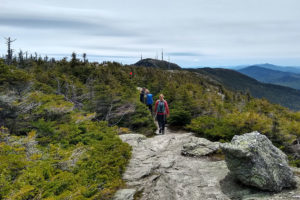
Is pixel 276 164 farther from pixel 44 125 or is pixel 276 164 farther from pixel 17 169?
pixel 44 125

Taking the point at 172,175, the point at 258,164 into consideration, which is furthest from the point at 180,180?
the point at 258,164

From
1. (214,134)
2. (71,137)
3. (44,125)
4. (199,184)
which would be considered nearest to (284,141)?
(214,134)

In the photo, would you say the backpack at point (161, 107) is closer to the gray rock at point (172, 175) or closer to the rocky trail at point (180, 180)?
the gray rock at point (172, 175)

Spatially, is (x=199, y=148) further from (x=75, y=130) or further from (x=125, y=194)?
(x=75, y=130)

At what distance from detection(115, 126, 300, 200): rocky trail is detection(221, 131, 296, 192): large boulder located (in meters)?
0.26

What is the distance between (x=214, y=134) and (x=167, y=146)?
2986 millimetres

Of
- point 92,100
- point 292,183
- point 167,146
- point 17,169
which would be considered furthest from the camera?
point 92,100

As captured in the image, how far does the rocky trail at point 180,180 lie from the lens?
17.5 feet

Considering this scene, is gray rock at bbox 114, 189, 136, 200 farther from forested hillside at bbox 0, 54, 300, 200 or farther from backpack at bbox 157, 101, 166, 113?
backpack at bbox 157, 101, 166, 113

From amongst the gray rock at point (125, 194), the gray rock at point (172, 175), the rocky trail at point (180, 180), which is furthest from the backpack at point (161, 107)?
the gray rock at point (125, 194)

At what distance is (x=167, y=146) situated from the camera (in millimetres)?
9898

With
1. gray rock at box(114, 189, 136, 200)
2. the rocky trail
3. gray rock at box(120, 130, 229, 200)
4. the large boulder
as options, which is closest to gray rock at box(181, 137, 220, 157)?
the rocky trail

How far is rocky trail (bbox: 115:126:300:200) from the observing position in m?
5.33

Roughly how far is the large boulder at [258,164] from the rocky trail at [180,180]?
261mm
